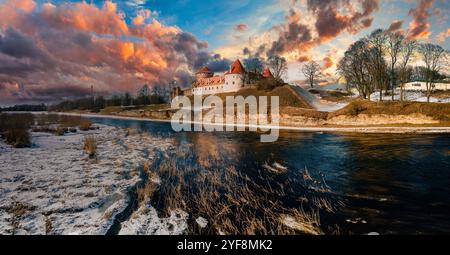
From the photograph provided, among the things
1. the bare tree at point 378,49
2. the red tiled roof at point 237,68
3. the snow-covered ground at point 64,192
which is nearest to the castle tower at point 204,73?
the red tiled roof at point 237,68

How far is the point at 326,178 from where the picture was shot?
12.6m

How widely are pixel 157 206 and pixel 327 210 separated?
6.44 m

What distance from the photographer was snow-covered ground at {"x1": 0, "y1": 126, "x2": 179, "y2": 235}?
7129 millimetres

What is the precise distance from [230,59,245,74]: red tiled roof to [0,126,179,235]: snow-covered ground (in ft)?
284

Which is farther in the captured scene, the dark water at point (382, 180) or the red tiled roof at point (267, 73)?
the red tiled roof at point (267, 73)

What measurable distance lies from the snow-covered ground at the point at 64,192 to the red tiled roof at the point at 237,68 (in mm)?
86529

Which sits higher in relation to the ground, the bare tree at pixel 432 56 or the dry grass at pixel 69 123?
the bare tree at pixel 432 56

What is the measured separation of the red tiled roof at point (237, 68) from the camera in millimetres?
98944

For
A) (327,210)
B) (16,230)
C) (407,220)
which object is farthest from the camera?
(327,210)

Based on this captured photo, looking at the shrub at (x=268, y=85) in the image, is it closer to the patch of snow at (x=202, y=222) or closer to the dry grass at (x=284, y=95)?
the dry grass at (x=284, y=95)

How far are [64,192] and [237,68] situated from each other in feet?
313

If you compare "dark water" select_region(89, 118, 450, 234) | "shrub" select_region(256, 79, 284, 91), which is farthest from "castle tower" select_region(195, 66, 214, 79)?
"dark water" select_region(89, 118, 450, 234)
